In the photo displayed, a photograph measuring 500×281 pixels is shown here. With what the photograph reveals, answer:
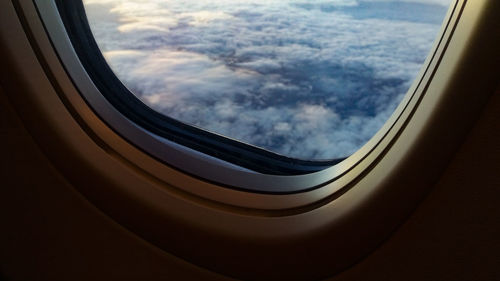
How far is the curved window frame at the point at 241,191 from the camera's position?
0.50 m

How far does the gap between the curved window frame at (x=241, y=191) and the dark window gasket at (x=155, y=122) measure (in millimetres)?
242

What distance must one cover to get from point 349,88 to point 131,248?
12060 mm

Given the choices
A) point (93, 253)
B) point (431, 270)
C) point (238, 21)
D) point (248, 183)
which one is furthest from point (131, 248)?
point (238, 21)

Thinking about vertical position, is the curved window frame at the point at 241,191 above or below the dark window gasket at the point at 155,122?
below

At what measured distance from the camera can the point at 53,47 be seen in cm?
75

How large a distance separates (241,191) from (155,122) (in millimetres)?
487

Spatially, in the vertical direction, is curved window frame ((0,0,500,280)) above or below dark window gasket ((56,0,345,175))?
below

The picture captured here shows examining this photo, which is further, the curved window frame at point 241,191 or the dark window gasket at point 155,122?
the dark window gasket at point 155,122

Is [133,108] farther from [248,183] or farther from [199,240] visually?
[199,240]

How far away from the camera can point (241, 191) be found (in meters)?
0.82

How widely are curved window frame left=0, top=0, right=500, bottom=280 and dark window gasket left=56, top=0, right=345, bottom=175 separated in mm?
242

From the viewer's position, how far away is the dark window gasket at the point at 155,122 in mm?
1029

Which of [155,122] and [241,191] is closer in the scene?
[241,191]

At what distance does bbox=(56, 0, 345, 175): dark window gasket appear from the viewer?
1.03 metres
